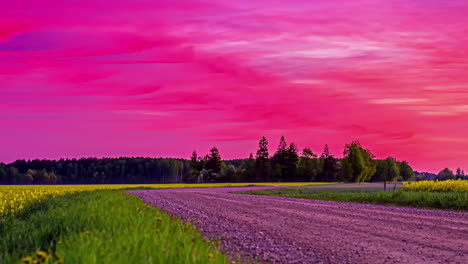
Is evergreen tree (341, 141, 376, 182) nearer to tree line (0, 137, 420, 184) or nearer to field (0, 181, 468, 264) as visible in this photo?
tree line (0, 137, 420, 184)

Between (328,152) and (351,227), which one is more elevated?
(328,152)

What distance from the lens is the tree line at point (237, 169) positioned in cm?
13938

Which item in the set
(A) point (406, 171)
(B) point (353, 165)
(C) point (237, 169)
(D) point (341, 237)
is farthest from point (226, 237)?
(A) point (406, 171)

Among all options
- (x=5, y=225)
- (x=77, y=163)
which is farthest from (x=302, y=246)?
(x=77, y=163)

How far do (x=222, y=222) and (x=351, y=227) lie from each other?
14.5 ft

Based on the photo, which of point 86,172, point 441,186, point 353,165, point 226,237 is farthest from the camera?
point 86,172

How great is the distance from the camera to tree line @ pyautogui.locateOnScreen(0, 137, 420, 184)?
139375 mm

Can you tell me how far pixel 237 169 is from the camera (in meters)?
149

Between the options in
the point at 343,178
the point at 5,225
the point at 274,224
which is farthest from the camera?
the point at 343,178

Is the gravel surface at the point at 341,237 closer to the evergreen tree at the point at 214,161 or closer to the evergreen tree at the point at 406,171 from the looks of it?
the evergreen tree at the point at 214,161

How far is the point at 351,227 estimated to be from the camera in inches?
674

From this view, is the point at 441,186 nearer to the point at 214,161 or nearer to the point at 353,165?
the point at 353,165

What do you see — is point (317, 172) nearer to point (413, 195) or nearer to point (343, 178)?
point (343, 178)

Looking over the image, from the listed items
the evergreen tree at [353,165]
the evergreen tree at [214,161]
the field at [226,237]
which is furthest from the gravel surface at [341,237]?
the evergreen tree at [214,161]
